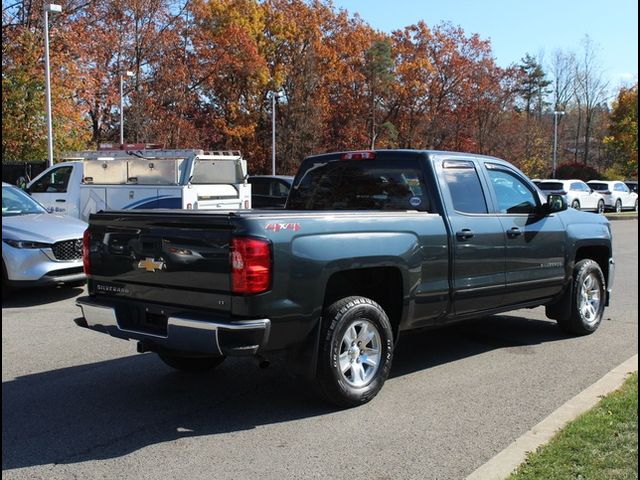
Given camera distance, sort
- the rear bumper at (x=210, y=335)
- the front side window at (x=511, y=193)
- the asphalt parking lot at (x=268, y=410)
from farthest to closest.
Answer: the front side window at (x=511, y=193) < the rear bumper at (x=210, y=335) < the asphalt parking lot at (x=268, y=410)

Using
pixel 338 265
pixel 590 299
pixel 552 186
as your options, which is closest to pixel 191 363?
pixel 338 265

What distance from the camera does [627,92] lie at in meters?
49.4

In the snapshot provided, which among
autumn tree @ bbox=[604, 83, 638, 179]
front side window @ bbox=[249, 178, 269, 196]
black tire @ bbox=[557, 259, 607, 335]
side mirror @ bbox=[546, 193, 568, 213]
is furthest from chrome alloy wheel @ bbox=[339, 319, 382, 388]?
autumn tree @ bbox=[604, 83, 638, 179]

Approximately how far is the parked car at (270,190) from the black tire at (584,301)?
37.3 ft

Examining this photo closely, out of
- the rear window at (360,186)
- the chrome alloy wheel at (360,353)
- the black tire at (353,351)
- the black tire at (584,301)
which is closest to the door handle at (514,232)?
the rear window at (360,186)

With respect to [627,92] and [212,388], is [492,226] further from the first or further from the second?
[627,92]

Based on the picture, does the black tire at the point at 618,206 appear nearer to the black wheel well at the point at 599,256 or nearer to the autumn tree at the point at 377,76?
the autumn tree at the point at 377,76

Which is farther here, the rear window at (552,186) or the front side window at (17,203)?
the rear window at (552,186)

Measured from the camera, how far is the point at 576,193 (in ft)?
107

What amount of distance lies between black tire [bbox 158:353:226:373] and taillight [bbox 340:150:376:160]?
2.21 meters

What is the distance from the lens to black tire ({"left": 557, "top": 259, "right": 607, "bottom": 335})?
285 inches

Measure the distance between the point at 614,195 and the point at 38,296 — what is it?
1326 inches

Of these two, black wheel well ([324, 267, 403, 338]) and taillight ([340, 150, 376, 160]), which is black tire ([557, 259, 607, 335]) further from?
taillight ([340, 150, 376, 160])

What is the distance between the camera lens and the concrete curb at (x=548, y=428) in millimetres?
3816
